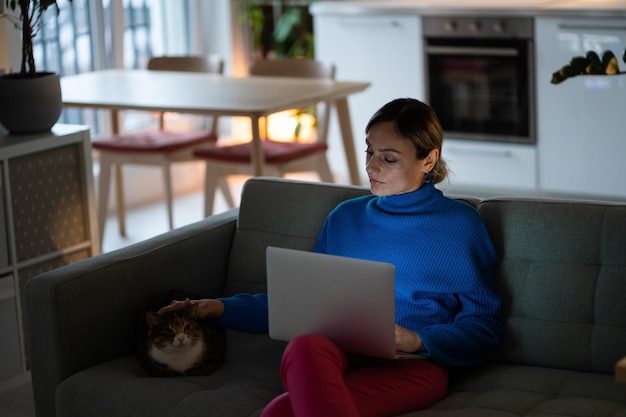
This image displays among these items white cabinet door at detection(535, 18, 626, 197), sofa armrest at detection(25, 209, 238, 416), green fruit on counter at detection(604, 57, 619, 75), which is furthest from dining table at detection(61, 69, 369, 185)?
green fruit on counter at detection(604, 57, 619, 75)

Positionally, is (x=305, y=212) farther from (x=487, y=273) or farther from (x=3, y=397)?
(x=3, y=397)

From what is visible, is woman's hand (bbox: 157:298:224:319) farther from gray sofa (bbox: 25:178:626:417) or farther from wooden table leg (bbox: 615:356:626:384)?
wooden table leg (bbox: 615:356:626:384)

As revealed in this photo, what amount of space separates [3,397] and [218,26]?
363cm

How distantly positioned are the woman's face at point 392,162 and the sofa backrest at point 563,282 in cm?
23

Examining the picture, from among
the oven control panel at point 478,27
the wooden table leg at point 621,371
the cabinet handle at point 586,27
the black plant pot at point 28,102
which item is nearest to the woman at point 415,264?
the wooden table leg at point 621,371

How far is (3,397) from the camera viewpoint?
11.2ft

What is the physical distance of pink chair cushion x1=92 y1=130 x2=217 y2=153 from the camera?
4863mm

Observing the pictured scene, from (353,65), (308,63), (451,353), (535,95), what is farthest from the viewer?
(353,65)

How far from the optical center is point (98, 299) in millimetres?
2691

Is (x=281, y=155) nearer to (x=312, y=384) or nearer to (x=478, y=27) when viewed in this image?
(x=478, y=27)

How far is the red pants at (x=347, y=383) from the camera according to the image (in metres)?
2.16

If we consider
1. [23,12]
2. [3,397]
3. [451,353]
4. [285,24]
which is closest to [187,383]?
[451,353]

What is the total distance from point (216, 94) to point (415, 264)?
7.07 feet

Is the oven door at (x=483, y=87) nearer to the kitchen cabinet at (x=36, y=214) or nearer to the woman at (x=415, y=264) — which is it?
the kitchen cabinet at (x=36, y=214)
